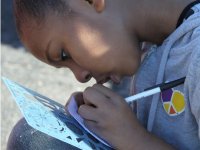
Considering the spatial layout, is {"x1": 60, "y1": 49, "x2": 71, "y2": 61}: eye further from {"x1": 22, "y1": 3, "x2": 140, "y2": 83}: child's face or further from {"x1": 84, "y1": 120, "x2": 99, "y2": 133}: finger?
{"x1": 84, "y1": 120, "x2": 99, "y2": 133}: finger

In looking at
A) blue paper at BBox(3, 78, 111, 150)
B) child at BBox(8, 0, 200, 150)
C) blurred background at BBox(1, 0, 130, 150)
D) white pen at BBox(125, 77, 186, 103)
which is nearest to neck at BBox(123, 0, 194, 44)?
child at BBox(8, 0, 200, 150)

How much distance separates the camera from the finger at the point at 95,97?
1141mm

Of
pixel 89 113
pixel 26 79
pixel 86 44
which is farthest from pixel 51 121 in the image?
pixel 26 79

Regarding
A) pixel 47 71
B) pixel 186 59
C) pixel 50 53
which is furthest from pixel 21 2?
pixel 47 71

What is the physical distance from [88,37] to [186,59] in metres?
0.22

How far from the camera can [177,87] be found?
3.72ft

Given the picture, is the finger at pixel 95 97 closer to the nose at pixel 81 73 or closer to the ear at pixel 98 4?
the nose at pixel 81 73

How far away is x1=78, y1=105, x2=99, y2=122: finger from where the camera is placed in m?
1.14

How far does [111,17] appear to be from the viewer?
1159 millimetres

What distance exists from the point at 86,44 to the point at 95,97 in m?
0.12

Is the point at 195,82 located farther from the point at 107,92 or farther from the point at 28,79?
the point at 28,79

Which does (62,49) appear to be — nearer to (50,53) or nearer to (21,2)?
(50,53)

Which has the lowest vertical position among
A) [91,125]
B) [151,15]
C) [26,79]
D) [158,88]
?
[26,79]

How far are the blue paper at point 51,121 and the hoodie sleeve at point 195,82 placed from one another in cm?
22
